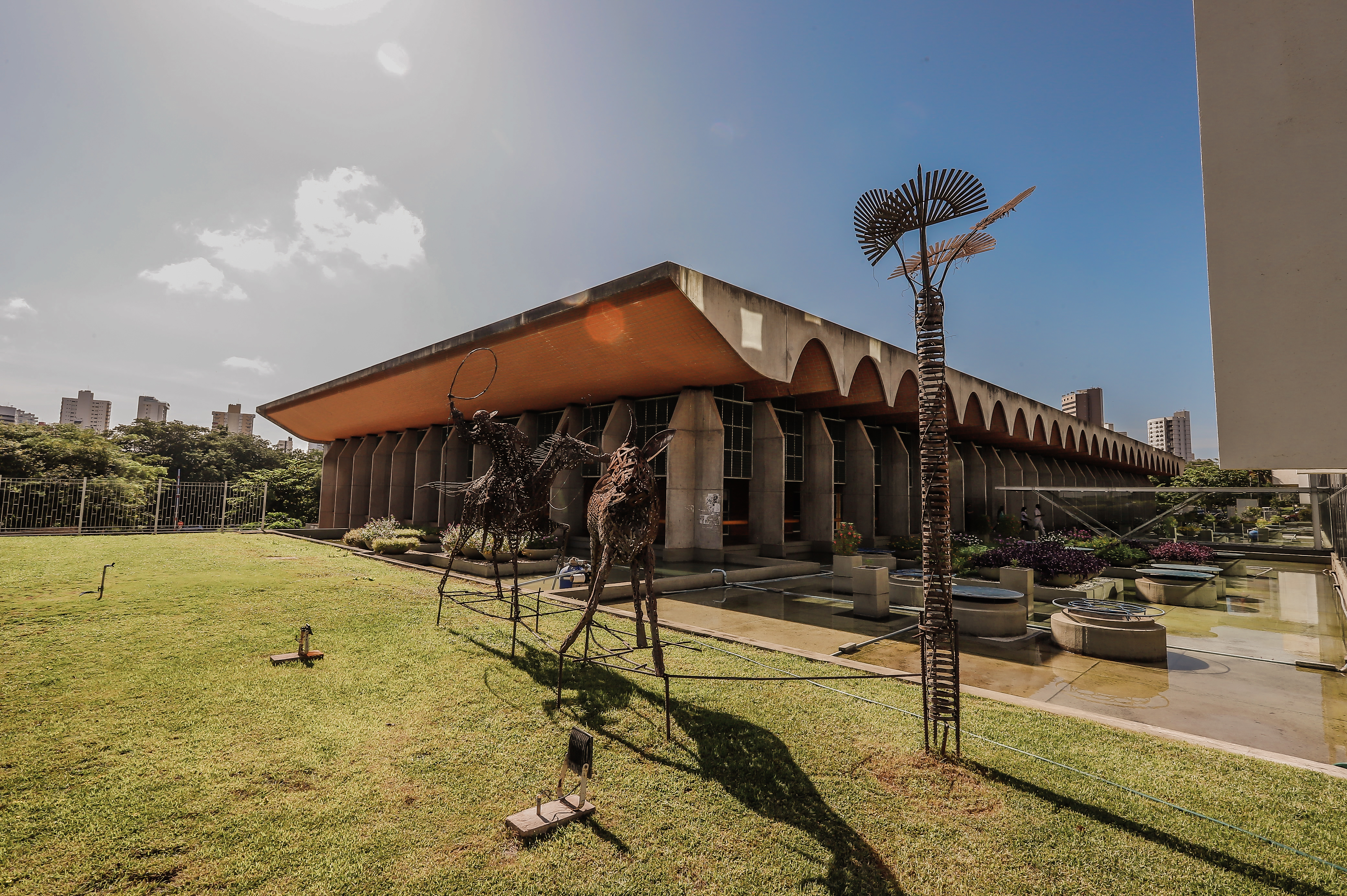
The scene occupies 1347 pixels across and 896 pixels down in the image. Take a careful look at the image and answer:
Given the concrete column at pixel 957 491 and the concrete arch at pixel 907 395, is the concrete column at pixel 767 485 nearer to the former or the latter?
the concrete arch at pixel 907 395

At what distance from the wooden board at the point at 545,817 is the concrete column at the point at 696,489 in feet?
49.4

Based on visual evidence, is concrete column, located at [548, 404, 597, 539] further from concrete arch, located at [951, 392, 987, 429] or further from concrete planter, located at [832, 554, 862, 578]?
concrete arch, located at [951, 392, 987, 429]

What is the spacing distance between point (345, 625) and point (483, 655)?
123 inches

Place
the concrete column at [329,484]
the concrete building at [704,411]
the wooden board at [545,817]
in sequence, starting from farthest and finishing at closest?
1. the concrete column at [329,484]
2. the concrete building at [704,411]
3. the wooden board at [545,817]

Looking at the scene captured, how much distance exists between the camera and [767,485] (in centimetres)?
2136

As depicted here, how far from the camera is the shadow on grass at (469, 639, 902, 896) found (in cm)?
333

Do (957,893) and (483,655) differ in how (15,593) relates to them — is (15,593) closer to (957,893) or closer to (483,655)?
(483,655)

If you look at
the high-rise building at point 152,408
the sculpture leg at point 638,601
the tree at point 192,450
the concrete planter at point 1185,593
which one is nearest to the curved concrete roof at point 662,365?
the concrete planter at point 1185,593

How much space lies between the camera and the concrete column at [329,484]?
40.4 m

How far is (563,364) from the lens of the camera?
65.0ft

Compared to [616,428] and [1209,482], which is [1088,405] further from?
[616,428]

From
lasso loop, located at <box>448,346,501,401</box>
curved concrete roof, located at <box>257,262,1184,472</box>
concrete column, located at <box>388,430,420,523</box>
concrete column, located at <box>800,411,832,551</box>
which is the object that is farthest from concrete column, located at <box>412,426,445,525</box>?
concrete column, located at <box>800,411,832,551</box>

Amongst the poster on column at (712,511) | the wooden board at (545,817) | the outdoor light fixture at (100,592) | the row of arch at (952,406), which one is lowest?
the wooden board at (545,817)

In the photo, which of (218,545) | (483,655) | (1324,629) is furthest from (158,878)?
(218,545)
